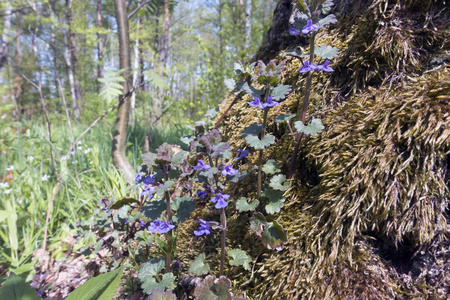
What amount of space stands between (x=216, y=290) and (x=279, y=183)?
0.47 metres

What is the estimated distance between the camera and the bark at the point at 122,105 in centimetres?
258

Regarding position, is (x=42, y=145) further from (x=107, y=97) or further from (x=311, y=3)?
(x=311, y=3)

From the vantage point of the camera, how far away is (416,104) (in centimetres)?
88

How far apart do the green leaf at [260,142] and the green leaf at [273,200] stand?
23 cm

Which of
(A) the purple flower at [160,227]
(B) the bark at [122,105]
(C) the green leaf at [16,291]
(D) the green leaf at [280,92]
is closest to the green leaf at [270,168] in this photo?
(D) the green leaf at [280,92]

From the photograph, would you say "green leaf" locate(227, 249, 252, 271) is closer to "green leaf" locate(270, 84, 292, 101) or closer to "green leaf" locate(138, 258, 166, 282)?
"green leaf" locate(138, 258, 166, 282)

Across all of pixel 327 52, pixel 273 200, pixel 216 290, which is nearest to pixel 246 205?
pixel 273 200

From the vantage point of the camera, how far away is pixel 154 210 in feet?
3.10

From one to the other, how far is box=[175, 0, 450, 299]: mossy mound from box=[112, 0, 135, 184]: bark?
199 cm

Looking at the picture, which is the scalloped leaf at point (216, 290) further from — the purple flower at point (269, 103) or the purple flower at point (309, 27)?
the purple flower at point (309, 27)

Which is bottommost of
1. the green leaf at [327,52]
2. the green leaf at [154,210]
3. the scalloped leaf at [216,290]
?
the scalloped leaf at [216,290]

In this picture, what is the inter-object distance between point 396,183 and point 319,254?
0.38m

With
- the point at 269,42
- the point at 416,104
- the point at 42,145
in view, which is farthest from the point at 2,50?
the point at 416,104

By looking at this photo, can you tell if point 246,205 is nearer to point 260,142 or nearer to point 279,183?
point 279,183
